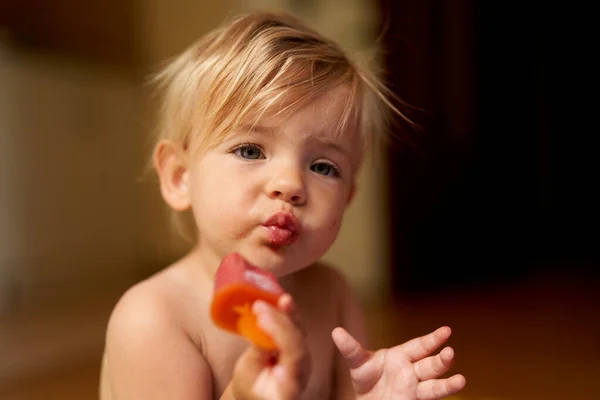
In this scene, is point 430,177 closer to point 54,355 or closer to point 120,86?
point 120,86

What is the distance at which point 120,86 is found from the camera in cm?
221

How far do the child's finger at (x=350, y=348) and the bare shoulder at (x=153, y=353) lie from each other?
5.3 inches

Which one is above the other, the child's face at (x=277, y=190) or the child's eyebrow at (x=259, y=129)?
the child's eyebrow at (x=259, y=129)

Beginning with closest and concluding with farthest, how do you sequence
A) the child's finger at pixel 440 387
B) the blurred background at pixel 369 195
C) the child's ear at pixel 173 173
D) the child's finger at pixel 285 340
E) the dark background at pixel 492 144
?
the child's finger at pixel 285 340
the child's finger at pixel 440 387
the child's ear at pixel 173 173
the blurred background at pixel 369 195
the dark background at pixel 492 144

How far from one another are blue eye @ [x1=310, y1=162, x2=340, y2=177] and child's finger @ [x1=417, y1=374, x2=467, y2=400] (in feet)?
0.71

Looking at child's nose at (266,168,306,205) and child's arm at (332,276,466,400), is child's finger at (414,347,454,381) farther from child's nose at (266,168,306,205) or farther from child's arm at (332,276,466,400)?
child's nose at (266,168,306,205)

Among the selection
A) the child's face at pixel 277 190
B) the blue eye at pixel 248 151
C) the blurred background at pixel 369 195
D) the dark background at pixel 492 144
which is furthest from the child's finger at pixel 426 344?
the dark background at pixel 492 144

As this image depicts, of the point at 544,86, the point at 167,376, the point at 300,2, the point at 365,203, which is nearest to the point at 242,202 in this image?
the point at 167,376

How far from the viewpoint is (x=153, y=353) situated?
0.61 meters

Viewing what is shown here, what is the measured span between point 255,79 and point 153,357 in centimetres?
28

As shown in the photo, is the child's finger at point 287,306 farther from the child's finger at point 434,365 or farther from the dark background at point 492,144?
the dark background at point 492,144

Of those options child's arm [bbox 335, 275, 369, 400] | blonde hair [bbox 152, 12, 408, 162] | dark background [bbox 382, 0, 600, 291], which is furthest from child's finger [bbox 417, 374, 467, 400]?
dark background [bbox 382, 0, 600, 291]

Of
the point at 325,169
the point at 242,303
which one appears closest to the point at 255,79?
the point at 325,169

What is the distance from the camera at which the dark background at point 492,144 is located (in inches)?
82.3
